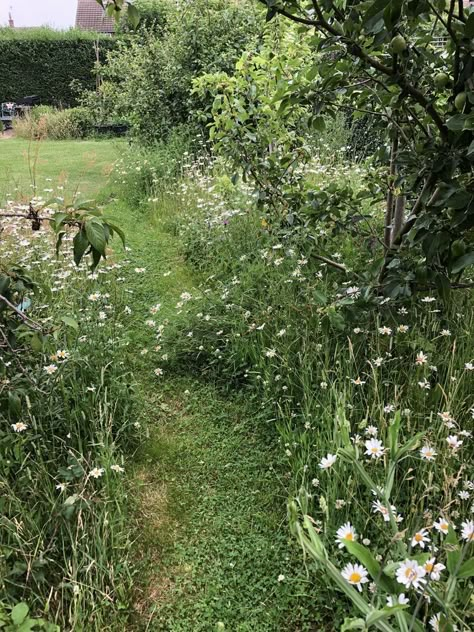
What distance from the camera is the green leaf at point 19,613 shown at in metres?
1.46

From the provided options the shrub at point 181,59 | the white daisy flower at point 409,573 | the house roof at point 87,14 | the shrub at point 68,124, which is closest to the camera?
the white daisy flower at point 409,573

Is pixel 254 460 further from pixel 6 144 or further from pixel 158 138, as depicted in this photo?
pixel 6 144

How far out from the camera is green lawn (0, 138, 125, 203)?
5.91 metres

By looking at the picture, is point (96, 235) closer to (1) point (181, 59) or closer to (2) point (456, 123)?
(2) point (456, 123)

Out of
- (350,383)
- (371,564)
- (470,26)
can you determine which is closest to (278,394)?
(350,383)

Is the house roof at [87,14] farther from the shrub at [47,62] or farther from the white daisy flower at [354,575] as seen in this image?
the white daisy flower at [354,575]

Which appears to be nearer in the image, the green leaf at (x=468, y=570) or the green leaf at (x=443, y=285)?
the green leaf at (x=468, y=570)

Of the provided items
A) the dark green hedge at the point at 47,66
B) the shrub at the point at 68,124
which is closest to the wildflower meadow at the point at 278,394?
the shrub at the point at 68,124

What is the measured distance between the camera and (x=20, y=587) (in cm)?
167

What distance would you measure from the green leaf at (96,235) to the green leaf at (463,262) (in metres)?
1.18

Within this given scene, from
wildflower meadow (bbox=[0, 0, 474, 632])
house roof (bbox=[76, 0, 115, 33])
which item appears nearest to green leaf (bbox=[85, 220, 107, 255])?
wildflower meadow (bbox=[0, 0, 474, 632])

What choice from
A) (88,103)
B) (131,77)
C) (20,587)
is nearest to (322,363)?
(20,587)

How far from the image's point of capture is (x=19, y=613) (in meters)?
1.46

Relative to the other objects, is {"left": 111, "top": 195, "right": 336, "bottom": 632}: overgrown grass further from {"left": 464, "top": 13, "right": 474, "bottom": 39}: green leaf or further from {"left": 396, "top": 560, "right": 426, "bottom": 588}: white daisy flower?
{"left": 464, "top": 13, "right": 474, "bottom": 39}: green leaf
